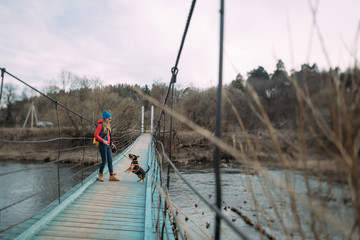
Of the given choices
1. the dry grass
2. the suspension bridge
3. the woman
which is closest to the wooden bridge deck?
the suspension bridge

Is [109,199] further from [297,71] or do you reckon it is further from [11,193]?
[11,193]

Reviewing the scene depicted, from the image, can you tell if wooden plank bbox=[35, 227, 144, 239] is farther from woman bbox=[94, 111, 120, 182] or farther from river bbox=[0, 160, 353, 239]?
woman bbox=[94, 111, 120, 182]

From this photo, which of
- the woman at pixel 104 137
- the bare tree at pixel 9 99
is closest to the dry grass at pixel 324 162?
the woman at pixel 104 137

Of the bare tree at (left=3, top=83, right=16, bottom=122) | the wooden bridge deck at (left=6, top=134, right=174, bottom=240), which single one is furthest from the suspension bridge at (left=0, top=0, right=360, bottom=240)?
Result: the bare tree at (left=3, top=83, right=16, bottom=122)

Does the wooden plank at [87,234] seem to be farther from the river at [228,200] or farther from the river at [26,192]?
the river at [26,192]

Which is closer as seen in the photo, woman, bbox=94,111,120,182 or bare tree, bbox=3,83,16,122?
woman, bbox=94,111,120,182

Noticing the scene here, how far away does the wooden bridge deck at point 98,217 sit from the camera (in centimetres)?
182

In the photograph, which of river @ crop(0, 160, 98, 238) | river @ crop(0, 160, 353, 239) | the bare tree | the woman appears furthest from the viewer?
the bare tree

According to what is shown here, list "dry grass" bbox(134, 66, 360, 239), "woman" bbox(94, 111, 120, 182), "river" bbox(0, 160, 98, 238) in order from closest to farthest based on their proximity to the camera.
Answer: "dry grass" bbox(134, 66, 360, 239), "woman" bbox(94, 111, 120, 182), "river" bbox(0, 160, 98, 238)

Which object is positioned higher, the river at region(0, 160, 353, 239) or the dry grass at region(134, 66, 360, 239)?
the dry grass at region(134, 66, 360, 239)

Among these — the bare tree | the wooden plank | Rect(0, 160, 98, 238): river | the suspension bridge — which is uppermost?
the bare tree

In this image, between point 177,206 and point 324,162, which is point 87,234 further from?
point 324,162

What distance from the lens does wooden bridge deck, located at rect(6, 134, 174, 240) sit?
71.7 inches

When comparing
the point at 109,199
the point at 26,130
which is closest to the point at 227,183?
the point at 109,199
